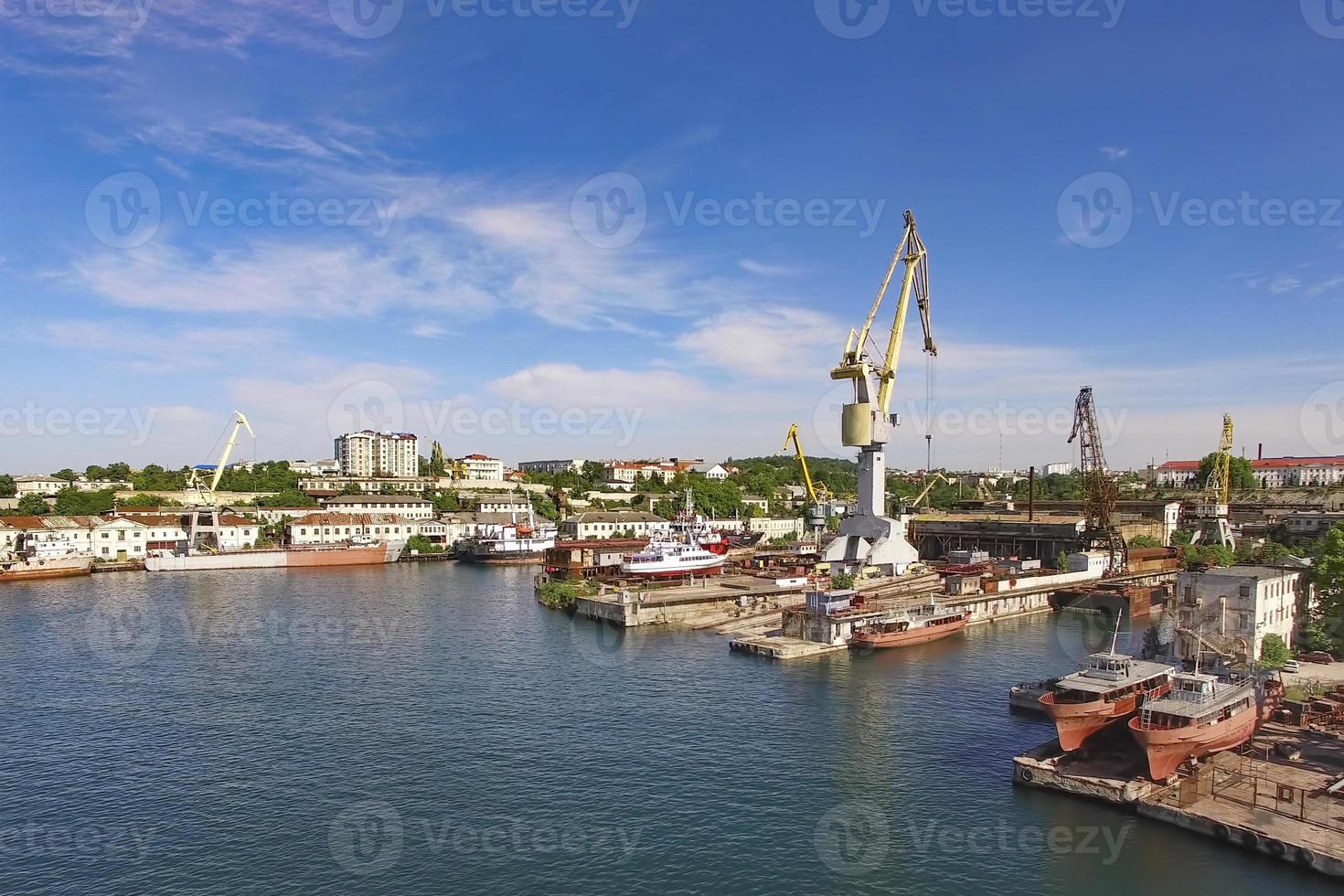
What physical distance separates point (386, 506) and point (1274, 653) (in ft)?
231

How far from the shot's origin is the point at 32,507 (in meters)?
68.2

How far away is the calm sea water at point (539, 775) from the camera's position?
13656 mm

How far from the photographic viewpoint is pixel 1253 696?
58.5 ft

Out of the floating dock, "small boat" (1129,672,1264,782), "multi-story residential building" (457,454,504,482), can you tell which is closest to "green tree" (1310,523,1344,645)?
the floating dock

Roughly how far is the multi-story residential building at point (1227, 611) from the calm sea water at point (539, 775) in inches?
210

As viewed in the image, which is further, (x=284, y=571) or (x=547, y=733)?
(x=284, y=571)

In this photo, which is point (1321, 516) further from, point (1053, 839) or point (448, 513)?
point (448, 513)

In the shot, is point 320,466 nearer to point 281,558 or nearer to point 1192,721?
point 281,558

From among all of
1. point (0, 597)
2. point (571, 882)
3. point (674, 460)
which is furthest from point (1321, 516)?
Result: point (674, 460)

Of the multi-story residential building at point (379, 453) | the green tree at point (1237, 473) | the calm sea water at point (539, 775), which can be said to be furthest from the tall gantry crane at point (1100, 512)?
the multi-story residential building at point (379, 453)

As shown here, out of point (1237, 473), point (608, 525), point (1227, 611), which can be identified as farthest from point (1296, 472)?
point (1227, 611)

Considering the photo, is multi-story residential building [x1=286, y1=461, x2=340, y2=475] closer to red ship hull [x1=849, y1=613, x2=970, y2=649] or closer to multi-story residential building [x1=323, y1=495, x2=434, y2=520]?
multi-story residential building [x1=323, y1=495, x2=434, y2=520]

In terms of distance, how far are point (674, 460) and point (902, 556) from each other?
112976 mm

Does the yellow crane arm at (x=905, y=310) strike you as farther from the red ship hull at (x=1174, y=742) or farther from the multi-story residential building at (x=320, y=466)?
the multi-story residential building at (x=320, y=466)
